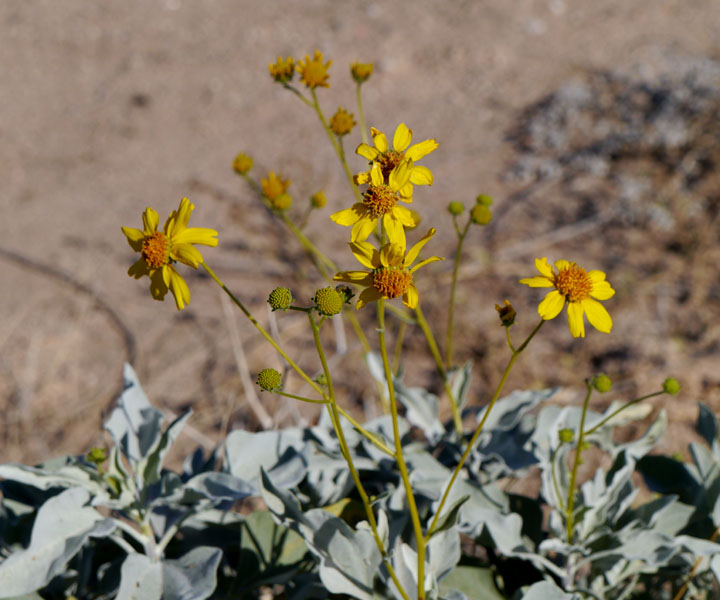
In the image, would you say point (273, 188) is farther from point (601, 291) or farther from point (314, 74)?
point (601, 291)

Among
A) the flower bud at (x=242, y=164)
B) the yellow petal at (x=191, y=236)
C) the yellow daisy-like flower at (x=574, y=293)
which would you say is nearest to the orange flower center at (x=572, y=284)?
the yellow daisy-like flower at (x=574, y=293)

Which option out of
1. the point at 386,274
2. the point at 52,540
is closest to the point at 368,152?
the point at 386,274

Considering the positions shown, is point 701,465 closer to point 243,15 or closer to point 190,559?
point 190,559

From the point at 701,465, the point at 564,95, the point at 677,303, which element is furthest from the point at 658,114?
the point at 701,465

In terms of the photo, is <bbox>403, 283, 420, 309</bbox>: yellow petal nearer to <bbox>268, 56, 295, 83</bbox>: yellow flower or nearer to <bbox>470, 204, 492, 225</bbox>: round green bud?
<bbox>470, 204, 492, 225</bbox>: round green bud

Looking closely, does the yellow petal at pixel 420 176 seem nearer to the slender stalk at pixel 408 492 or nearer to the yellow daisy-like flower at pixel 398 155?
the yellow daisy-like flower at pixel 398 155

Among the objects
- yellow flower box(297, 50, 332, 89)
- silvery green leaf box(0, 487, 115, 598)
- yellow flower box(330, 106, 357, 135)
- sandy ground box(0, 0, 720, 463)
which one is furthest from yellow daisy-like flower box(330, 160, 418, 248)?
sandy ground box(0, 0, 720, 463)

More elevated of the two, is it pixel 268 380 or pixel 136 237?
pixel 136 237
